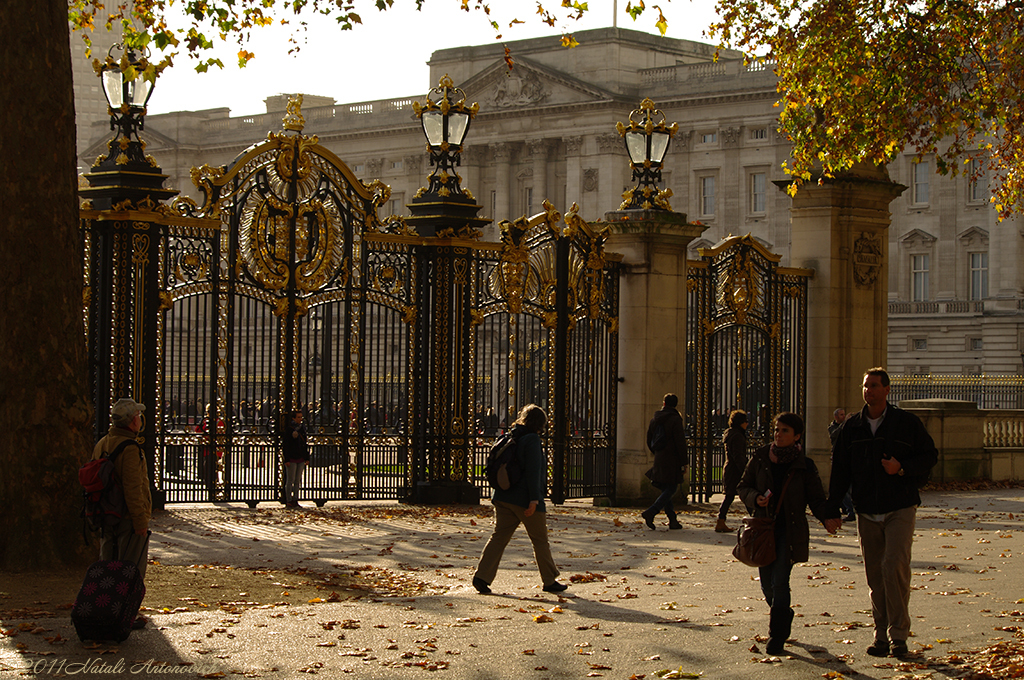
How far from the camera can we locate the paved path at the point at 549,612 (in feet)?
24.7

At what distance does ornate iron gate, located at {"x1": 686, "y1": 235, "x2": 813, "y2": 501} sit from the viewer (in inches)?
712

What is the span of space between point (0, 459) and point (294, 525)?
174 inches

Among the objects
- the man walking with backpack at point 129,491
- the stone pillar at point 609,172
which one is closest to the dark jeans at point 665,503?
the man walking with backpack at point 129,491

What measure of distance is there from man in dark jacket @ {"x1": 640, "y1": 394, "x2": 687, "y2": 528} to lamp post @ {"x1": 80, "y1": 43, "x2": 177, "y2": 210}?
5507 mm

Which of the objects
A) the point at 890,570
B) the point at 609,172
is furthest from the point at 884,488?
the point at 609,172

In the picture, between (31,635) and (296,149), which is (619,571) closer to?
(31,635)

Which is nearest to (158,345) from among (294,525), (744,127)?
(294,525)

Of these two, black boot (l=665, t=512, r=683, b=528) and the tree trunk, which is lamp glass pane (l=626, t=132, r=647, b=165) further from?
the tree trunk

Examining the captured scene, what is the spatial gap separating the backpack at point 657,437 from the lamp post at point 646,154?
3.37 m

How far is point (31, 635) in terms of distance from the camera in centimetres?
792

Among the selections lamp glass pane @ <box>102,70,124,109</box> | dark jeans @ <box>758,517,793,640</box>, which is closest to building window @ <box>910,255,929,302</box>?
lamp glass pane @ <box>102,70,124,109</box>

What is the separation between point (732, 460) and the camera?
46.5ft

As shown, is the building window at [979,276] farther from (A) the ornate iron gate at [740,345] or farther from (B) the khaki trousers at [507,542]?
(B) the khaki trousers at [507,542]

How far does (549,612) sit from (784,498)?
1.77m
